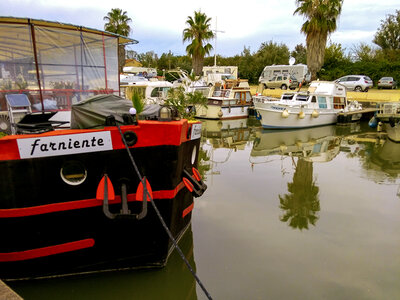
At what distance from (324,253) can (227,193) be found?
3.37 meters

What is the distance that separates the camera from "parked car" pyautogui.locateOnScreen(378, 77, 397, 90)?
30.0 metres

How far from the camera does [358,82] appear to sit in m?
29.2

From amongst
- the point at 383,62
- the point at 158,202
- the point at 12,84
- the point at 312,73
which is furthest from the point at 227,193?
the point at 383,62

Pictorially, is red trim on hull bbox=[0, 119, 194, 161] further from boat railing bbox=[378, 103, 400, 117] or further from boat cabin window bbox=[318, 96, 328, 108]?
boat cabin window bbox=[318, 96, 328, 108]

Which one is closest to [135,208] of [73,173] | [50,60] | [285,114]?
[73,173]

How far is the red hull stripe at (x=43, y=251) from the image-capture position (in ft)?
15.2

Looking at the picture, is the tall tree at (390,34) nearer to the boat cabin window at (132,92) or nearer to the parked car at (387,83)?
the parked car at (387,83)

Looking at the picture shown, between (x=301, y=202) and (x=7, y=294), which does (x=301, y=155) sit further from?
(x=7, y=294)

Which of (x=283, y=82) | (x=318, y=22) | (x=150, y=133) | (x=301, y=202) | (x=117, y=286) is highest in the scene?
(x=318, y=22)

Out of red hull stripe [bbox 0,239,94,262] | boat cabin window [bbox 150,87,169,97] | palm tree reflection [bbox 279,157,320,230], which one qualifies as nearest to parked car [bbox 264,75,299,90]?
boat cabin window [bbox 150,87,169,97]

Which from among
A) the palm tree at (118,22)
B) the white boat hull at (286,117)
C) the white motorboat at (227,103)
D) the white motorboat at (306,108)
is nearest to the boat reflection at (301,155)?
the white boat hull at (286,117)

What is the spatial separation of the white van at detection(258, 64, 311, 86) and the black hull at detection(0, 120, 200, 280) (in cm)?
2867

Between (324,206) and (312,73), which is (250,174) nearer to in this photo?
(324,206)

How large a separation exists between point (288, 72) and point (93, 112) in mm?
30831
